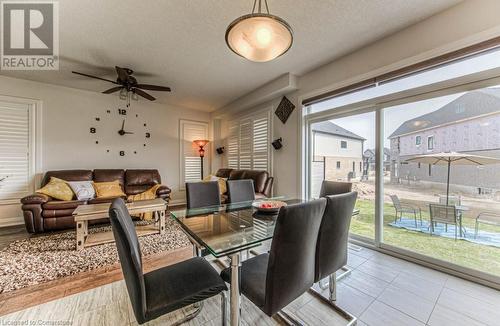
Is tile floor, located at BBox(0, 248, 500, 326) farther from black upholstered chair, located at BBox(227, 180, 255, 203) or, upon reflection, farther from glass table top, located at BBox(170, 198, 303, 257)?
black upholstered chair, located at BBox(227, 180, 255, 203)

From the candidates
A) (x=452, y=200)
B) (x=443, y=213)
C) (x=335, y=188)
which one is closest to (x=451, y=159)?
(x=452, y=200)

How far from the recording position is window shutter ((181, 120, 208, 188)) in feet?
18.5

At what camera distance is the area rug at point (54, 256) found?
202cm

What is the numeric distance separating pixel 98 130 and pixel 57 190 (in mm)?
1635

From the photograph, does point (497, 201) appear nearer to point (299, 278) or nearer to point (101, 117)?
point (299, 278)

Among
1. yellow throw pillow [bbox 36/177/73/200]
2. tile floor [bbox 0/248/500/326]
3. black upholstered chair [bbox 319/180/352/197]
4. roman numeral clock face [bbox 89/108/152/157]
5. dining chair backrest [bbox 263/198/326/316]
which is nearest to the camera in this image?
dining chair backrest [bbox 263/198/326/316]

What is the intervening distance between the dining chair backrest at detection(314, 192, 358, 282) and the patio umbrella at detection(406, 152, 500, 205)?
1.59 meters

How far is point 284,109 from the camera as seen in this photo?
12.7 feet

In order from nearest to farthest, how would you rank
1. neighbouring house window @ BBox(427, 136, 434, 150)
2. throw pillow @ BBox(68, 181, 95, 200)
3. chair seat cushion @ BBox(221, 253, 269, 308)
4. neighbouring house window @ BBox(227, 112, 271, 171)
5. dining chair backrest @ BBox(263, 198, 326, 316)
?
dining chair backrest @ BBox(263, 198, 326, 316) < chair seat cushion @ BBox(221, 253, 269, 308) < neighbouring house window @ BBox(427, 136, 434, 150) < throw pillow @ BBox(68, 181, 95, 200) < neighbouring house window @ BBox(227, 112, 271, 171)

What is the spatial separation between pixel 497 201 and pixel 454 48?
1.55m

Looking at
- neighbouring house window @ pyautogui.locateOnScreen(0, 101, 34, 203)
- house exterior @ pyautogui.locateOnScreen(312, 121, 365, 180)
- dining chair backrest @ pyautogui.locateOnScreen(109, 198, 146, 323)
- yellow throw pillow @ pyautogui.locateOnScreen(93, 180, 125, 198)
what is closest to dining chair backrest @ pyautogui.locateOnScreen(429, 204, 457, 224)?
house exterior @ pyautogui.locateOnScreen(312, 121, 365, 180)

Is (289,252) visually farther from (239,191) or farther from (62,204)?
(62,204)

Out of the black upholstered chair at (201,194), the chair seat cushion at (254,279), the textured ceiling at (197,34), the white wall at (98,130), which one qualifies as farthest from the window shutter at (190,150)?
the chair seat cushion at (254,279)

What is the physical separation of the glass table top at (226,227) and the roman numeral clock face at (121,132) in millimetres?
3837
